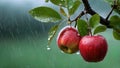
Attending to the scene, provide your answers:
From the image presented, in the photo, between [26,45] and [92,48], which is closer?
[92,48]

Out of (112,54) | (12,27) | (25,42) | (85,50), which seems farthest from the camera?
(12,27)

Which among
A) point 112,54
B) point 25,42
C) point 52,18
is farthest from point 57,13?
point 25,42

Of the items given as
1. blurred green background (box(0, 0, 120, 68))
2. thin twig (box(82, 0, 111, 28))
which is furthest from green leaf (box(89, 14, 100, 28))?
blurred green background (box(0, 0, 120, 68))

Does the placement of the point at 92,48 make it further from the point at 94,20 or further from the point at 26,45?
the point at 26,45

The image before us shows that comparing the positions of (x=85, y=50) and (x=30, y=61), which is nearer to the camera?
(x=85, y=50)

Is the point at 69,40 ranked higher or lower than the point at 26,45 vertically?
higher

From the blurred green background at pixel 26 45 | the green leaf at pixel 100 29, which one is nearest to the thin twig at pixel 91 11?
the green leaf at pixel 100 29

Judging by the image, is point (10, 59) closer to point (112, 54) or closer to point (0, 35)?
point (0, 35)

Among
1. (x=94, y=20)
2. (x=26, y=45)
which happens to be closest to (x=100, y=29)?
(x=94, y=20)
